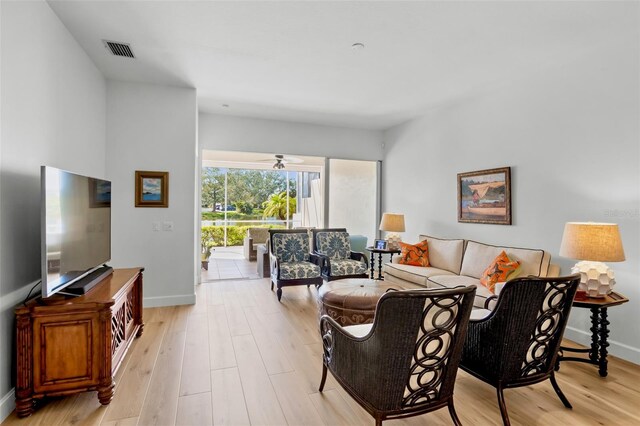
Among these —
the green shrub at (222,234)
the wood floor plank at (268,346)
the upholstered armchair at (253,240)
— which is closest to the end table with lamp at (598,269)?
the wood floor plank at (268,346)

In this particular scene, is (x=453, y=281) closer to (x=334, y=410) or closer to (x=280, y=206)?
(x=334, y=410)

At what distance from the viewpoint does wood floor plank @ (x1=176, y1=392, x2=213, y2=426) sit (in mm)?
2065

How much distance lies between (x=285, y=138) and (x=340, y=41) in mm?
3094

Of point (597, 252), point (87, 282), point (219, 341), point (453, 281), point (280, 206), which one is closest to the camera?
point (87, 282)

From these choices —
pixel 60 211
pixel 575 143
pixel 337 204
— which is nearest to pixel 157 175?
pixel 60 211

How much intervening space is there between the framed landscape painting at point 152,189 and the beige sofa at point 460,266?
129 inches

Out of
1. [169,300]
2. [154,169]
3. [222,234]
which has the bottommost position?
[169,300]

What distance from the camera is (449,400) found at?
1.92 m

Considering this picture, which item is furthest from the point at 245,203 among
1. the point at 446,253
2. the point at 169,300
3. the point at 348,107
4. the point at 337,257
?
the point at 446,253

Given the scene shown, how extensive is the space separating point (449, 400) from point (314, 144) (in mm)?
5063

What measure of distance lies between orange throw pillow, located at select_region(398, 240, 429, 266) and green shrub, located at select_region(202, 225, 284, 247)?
497cm

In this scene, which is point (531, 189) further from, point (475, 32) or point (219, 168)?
point (219, 168)

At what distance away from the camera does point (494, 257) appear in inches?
157

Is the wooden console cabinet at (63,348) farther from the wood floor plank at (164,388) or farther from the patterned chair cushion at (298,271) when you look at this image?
the patterned chair cushion at (298,271)
